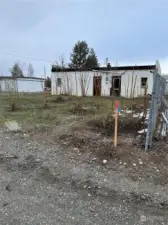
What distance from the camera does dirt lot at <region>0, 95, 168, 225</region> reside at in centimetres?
175

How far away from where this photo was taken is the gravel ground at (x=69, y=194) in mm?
1702

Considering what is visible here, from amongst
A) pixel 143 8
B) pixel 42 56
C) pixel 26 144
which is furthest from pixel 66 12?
pixel 42 56

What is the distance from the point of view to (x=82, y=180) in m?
2.37

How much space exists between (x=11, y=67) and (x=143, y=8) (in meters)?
36.9

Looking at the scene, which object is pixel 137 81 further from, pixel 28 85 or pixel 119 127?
pixel 28 85

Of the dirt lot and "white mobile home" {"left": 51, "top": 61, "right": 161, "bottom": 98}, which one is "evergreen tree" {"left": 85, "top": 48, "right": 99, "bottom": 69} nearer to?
"white mobile home" {"left": 51, "top": 61, "right": 161, "bottom": 98}

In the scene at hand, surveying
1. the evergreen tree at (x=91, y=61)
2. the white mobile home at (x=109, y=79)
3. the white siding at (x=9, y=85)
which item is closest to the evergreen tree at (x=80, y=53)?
the evergreen tree at (x=91, y=61)

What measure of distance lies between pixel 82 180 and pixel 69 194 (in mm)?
326

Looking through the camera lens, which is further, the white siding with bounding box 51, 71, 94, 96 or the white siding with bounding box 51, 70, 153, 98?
the white siding with bounding box 51, 71, 94, 96

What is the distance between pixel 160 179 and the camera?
2387 mm

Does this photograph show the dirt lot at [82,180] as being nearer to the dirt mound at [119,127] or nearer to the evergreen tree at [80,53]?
the dirt mound at [119,127]

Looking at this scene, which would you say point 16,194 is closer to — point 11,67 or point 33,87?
point 33,87

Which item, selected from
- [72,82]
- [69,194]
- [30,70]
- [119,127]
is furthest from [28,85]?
[69,194]

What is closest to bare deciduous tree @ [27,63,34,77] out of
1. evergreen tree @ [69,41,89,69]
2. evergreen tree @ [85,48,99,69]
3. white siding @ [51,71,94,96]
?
evergreen tree @ [69,41,89,69]
